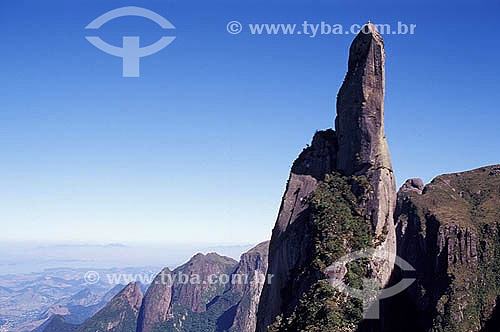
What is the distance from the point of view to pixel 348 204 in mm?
37000

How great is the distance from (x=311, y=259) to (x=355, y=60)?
15.9 m

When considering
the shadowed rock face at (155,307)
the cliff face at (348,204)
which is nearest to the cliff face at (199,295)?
the shadowed rock face at (155,307)

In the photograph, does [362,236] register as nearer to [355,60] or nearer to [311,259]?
[311,259]

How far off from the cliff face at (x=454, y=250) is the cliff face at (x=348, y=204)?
9180 mm

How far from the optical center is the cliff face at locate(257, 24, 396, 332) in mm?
34812

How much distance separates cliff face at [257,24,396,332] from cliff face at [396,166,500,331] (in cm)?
918

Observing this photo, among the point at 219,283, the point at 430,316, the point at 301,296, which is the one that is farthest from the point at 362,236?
the point at 219,283

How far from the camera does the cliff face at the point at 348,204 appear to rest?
114ft

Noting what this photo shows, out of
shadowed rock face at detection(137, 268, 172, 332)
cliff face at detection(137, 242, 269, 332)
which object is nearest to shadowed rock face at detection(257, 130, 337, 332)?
cliff face at detection(137, 242, 269, 332)

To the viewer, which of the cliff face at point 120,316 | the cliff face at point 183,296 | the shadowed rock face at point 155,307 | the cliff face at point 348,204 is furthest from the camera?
the cliff face at point 120,316

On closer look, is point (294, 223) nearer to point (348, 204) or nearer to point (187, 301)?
point (348, 204)

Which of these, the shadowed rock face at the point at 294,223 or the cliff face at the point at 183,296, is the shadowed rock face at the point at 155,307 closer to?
the cliff face at the point at 183,296

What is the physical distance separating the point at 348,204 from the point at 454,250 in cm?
2600

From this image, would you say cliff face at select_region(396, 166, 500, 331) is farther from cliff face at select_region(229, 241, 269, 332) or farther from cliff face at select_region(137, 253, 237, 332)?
cliff face at select_region(137, 253, 237, 332)
